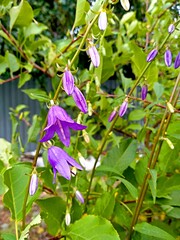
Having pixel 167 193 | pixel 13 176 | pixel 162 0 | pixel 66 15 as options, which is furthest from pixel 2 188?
pixel 66 15

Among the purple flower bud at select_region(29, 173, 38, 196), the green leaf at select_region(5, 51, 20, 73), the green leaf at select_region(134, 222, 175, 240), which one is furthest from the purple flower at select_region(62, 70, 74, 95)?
the green leaf at select_region(5, 51, 20, 73)

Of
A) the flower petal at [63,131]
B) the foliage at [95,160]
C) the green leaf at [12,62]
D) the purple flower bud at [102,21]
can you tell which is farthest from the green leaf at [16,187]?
the green leaf at [12,62]

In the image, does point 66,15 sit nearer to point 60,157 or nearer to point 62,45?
point 62,45

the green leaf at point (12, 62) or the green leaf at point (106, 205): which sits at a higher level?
the green leaf at point (12, 62)

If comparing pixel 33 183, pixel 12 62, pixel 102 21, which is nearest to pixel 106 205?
pixel 33 183

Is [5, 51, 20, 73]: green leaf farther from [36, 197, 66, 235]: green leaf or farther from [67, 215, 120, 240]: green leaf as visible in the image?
[67, 215, 120, 240]: green leaf

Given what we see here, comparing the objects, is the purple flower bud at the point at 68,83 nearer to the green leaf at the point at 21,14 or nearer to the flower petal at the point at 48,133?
the flower petal at the point at 48,133

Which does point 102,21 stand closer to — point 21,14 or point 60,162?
point 60,162
